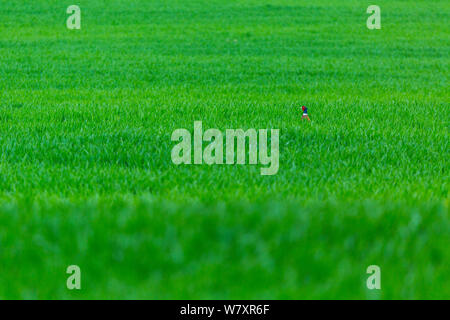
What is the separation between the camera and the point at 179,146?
6.53 meters

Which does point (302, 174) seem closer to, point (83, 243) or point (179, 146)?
point (179, 146)

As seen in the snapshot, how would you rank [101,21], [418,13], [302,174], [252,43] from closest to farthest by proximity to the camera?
[302,174] < [252,43] < [101,21] < [418,13]

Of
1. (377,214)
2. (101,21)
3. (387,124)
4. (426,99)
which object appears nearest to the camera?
(377,214)

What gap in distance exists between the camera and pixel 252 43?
729 inches

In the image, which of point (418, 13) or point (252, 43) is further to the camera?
point (418, 13)

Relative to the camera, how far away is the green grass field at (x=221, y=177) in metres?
2.85

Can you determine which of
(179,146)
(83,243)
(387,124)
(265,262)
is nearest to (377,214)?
(265,262)

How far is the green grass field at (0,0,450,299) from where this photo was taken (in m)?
2.85

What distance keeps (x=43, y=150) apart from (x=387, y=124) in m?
4.76

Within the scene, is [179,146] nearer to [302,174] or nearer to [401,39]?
[302,174]

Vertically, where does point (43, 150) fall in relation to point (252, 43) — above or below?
below

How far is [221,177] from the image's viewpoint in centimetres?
541

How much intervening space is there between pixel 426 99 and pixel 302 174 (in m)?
5.57
